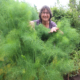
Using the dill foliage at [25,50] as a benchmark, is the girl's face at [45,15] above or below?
above

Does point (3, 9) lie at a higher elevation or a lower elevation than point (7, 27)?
higher

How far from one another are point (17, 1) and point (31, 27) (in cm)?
33

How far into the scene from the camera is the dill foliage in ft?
2.97

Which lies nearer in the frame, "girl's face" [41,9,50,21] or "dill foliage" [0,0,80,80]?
"dill foliage" [0,0,80,80]

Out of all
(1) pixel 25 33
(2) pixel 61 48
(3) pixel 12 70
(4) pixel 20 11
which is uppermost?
Answer: (4) pixel 20 11

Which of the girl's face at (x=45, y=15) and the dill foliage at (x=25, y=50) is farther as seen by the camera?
the girl's face at (x=45, y=15)

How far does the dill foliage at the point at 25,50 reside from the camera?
904 mm

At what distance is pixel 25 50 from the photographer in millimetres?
964

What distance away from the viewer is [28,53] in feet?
3.19

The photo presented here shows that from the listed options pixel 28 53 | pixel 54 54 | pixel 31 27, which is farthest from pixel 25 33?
pixel 54 54

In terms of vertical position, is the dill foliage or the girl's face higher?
the girl's face

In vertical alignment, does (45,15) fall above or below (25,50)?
above

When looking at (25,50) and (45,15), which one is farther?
(45,15)

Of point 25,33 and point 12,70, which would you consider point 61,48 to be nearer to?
point 25,33
